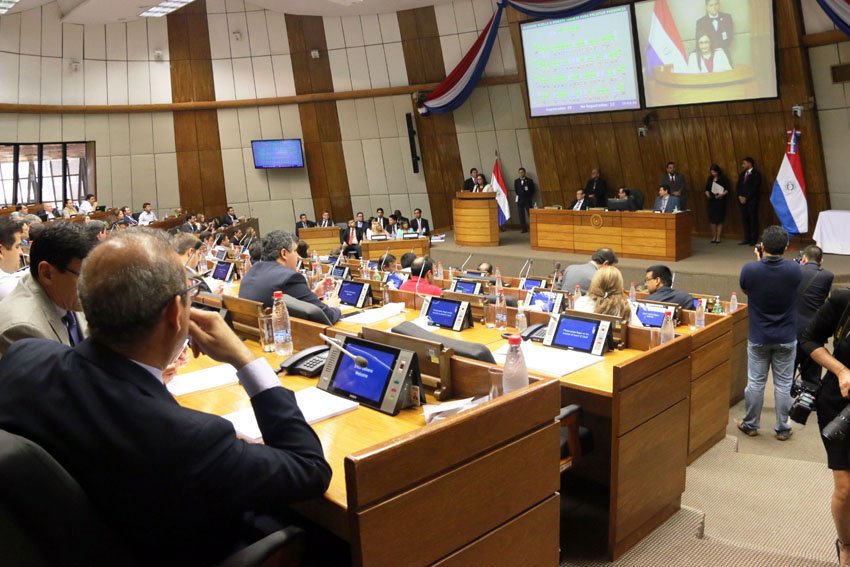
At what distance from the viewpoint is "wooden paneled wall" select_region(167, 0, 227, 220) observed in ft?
46.7

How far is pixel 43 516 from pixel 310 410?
1.14 metres

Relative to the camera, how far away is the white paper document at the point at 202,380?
2.81 m

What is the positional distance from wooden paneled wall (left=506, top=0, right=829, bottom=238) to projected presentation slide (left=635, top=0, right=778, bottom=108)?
0.30 m

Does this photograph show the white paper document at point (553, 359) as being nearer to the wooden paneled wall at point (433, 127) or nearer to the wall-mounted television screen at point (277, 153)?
the wooden paneled wall at point (433, 127)

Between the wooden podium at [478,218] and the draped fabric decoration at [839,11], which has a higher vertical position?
the draped fabric decoration at [839,11]

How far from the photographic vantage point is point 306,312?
3578 mm

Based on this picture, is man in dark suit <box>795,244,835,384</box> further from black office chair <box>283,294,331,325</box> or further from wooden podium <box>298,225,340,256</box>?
wooden podium <box>298,225,340,256</box>

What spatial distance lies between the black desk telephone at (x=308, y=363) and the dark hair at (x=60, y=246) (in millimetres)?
935

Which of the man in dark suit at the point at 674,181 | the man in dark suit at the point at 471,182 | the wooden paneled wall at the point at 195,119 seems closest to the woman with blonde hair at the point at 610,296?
the man in dark suit at the point at 674,181

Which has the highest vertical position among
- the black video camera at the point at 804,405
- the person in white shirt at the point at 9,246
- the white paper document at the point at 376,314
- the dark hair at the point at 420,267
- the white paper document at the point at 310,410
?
the person in white shirt at the point at 9,246

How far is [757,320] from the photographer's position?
14.7ft

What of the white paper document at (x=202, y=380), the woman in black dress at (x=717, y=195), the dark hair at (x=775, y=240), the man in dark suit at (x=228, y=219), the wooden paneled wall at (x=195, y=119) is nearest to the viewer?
the white paper document at (x=202, y=380)

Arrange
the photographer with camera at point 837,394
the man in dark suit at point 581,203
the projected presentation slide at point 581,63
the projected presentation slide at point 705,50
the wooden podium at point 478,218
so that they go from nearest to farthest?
1. the photographer with camera at point 837,394
2. the projected presentation slide at point 705,50
3. the projected presentation slide at point 581,63
4. the man in dark suit at point 581,203
5. the wooden podium at point 478,218

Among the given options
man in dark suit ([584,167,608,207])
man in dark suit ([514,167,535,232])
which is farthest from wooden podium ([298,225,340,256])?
man in dark suit ([584,167,608,207])
